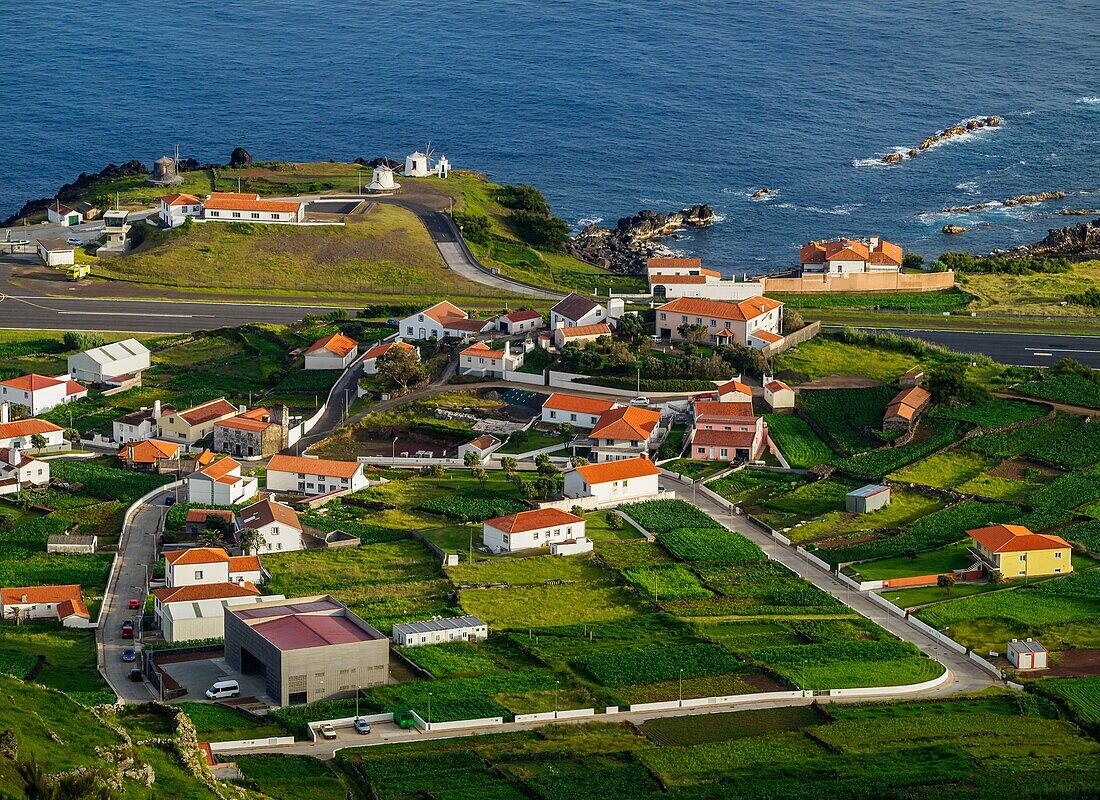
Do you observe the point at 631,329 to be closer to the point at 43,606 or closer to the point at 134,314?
the point at 134,314

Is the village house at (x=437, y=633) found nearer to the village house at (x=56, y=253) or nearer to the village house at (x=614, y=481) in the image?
the village house at (x=614, y=481)

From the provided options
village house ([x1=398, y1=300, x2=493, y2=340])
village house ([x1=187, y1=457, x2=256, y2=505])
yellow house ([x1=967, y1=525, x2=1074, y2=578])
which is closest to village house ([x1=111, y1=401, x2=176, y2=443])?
village house ([x1=187, y1=457, x2=256, y2=505])

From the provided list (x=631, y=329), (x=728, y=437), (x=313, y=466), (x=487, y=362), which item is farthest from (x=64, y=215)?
(x=728, y=437)

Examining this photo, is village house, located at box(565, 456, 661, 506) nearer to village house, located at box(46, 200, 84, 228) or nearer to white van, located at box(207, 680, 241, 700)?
white van, located at box(207, 680, 241, 700)


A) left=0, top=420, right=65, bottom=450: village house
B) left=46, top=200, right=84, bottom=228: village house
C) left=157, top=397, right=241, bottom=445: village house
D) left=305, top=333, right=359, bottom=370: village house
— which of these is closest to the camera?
left=0, top=420, right=65, bottom=450: village house

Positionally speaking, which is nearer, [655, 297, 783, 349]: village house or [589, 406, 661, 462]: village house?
[589, 406, 661, 462]: village house

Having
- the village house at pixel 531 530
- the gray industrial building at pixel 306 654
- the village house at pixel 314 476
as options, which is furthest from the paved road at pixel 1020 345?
the gray industrial building at pixel 306 654
